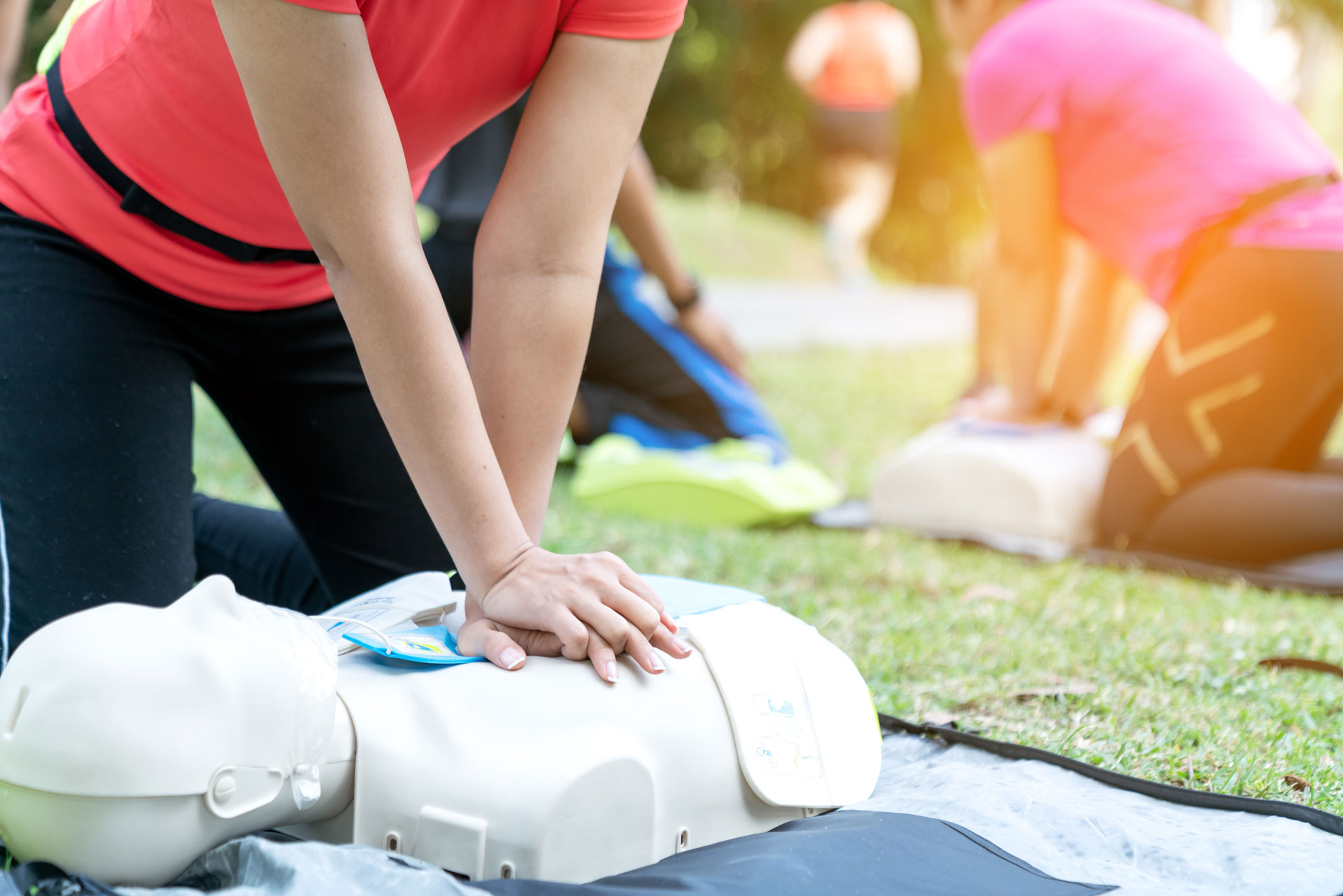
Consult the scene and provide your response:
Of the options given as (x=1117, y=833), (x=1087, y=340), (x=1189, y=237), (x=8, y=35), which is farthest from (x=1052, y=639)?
(x=8, y=35)

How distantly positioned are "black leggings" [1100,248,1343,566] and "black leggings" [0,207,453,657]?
1.85 metres

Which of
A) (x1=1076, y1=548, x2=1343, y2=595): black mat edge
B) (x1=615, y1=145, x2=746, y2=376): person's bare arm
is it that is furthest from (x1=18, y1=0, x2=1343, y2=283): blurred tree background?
(x1=1076, y1=548, x2=1343, y2=595): black mat edge

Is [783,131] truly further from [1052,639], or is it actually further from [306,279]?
[306,279]

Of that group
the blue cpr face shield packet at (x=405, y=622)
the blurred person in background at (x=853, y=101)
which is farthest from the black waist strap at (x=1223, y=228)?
the blurred person in background at (x=853, y=101)

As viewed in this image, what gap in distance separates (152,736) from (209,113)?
795 millimetres

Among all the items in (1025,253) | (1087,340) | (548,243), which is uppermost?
(1025,253)

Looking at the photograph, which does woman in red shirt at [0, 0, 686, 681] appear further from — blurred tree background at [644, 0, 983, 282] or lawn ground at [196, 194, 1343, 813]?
blurred tree background at [644, 0, 983, 282]

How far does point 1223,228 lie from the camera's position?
2.76m

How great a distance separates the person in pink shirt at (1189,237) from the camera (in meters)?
2.64

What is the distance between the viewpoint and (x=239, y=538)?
2.11 metres

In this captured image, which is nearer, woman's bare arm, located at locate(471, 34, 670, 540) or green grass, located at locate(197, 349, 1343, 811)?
woman's bare arm, located at locate(471, 34, 670, 540)

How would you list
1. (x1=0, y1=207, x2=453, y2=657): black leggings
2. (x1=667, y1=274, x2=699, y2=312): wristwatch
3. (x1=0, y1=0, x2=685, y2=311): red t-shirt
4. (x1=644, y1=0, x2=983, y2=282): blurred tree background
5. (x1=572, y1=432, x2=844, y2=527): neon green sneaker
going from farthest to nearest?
(x1=644, y1=0, x2=983, y2=282): blurred tree background → (x1=667, y1=274, x2=699, y2=312): wristwatch → (x1=572, y1=432, x2=844, y2=527): neon green sneaker → (x1=0, y1=207, x2=453, y2=657): black leggings → (x1=0, y1=0, x2=685, y2=311): red t-shirt

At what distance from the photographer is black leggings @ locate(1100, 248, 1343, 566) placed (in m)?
2.61

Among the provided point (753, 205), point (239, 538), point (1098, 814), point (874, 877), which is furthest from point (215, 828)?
point (753, 205)
